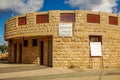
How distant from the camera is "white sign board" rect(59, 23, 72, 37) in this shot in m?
→ 22.2

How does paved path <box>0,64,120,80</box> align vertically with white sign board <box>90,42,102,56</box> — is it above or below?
below

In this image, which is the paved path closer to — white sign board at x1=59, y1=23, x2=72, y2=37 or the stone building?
the stone building

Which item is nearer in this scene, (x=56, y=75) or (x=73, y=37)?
(x=56, y=75)

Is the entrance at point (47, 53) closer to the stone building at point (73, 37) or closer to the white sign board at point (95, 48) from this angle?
the stone building at point (73, 37)

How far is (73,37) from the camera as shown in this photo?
2228cm

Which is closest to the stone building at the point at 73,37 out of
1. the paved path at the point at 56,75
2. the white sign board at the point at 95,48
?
the white sign board at the point at 95,48

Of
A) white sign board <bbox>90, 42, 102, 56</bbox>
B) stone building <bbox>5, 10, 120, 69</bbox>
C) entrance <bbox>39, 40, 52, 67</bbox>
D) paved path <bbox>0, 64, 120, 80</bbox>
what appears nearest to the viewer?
paved path <bbox>0, 64, 120, 80</bbox>

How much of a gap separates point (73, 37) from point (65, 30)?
94 centimetres

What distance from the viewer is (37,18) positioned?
2334 centimetres

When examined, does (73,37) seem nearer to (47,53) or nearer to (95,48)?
(95,48)

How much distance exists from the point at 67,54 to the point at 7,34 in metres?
7.70

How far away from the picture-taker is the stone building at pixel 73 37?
22.2m

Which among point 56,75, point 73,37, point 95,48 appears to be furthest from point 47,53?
point 56,75

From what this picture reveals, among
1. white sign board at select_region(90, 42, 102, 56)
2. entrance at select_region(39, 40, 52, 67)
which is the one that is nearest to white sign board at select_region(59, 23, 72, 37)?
entrance at select_region(39, 40, 52, 67)
